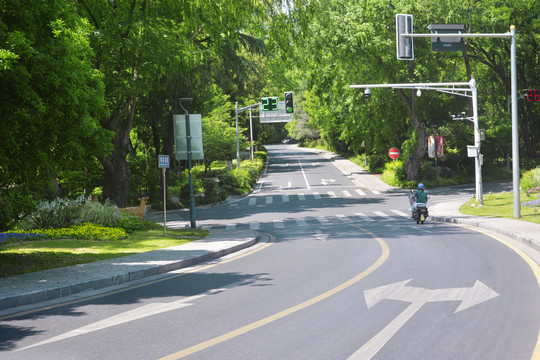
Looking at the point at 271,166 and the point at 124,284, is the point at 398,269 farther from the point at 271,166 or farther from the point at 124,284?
the point at 271,166

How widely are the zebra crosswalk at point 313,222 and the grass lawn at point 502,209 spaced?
122 inches

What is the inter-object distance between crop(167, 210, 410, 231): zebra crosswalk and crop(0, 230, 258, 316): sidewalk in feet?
26.7

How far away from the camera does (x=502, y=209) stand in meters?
25.5

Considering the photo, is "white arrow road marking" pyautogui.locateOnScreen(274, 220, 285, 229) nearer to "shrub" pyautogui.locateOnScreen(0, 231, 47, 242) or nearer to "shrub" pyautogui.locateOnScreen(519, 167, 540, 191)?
"shrub" pyautogui.locateOnScreen(0, 231, 47, 242)

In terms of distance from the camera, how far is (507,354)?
18.2 feet

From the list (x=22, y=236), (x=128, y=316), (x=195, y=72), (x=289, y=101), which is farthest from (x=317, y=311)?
(x=289, y=101)

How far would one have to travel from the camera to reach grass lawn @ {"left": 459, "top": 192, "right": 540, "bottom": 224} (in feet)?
70.5

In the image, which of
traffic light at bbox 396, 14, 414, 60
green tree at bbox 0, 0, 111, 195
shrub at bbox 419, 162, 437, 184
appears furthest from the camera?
shrub at bbox 419, 162, 437, 184

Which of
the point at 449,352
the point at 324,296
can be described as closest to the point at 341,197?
the point at 324,296

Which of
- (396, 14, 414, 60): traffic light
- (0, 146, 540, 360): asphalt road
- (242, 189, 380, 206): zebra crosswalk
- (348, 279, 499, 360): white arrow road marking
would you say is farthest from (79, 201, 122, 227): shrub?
(242, 189, 380, 206): zebra crosswalk

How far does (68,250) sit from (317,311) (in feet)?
29.7

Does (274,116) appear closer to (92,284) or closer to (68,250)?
(68,250)

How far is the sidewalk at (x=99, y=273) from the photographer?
895 centimetres

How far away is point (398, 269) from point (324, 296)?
2840 millimetres
